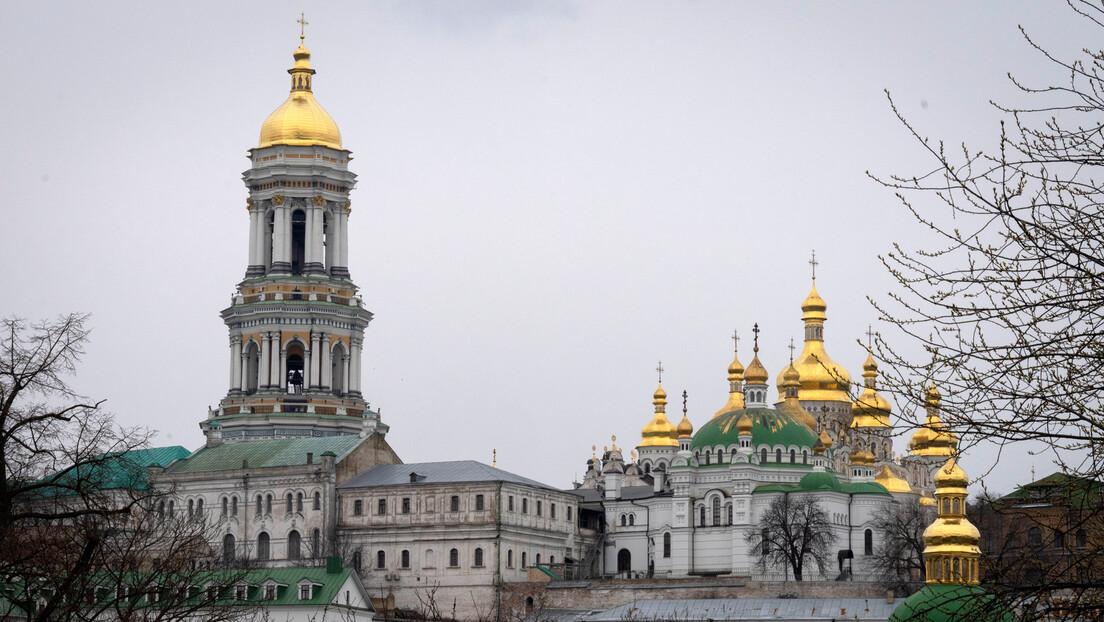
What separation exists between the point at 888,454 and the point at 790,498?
56.5ft

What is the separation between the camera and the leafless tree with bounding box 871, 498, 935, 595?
87.1 m

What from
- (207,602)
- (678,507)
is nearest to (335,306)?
(678,507)

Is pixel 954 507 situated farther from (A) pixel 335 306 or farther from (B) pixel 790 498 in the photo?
(A) pixel 335 306

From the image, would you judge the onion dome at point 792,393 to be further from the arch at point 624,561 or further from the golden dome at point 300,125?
the golden dome at point 300,125

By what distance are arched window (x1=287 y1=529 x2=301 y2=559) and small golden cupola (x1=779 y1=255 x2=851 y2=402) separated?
31205 millimetres

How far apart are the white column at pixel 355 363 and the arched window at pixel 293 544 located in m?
12.5

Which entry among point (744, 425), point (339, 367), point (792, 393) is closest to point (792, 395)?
point (792, 393)

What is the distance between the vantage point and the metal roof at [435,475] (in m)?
96.2

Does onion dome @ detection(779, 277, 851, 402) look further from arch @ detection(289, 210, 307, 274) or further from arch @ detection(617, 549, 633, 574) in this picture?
arch @ detection(289, 210, 307, 274)

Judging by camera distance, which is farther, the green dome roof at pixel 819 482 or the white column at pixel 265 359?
the white column at pixel 265 359

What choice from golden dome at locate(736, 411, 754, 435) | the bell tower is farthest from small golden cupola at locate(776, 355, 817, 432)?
the bell tower

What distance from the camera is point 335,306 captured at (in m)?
106

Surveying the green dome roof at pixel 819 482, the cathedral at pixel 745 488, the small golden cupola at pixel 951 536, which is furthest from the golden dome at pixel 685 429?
the small golden cupola at pixel 951 536

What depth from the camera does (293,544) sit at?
315ft
